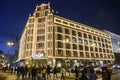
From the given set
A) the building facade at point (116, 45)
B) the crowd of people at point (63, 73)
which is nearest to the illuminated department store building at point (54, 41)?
the crowd of people at point (63, 73)

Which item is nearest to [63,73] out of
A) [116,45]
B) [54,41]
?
[54,41]

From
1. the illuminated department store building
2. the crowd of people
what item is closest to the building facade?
the illuminated department store building

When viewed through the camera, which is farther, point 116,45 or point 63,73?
point 116,45

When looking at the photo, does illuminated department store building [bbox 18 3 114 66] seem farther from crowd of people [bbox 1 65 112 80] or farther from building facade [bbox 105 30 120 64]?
building facade [bbox 105 30 120 64]

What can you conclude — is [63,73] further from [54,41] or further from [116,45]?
[116,45]

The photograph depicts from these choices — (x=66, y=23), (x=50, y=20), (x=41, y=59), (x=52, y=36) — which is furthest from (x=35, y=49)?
(x=66, y=23)

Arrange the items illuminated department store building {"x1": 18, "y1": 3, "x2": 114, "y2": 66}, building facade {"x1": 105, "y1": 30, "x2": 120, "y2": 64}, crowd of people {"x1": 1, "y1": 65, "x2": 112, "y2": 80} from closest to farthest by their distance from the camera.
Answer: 1. crowd of people {"x1": 1, "y1": 65, "x2": 112, "y2": 80}
2. illuminated department store building {"x1": 18, "y1": 3, "x2": 114, "y2": 66}
3. building facade {"x1": 105, "y1": 30, "x2": 120, "y2": 64}

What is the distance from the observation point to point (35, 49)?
194ft

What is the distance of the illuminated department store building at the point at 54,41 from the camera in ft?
185

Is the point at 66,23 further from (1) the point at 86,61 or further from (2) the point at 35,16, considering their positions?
(1) the point at 86,61

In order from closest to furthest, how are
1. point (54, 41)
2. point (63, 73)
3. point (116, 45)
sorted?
point (63, 73), point (54, 41), point (116, 45)

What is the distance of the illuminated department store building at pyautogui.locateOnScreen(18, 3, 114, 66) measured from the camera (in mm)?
56281

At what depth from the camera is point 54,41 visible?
56.9 m

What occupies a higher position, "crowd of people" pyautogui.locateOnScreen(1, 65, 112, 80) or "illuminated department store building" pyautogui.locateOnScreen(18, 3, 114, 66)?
"illuminated department store building" pyautogui.locateOnScreen(18, 3, 114, 66)
